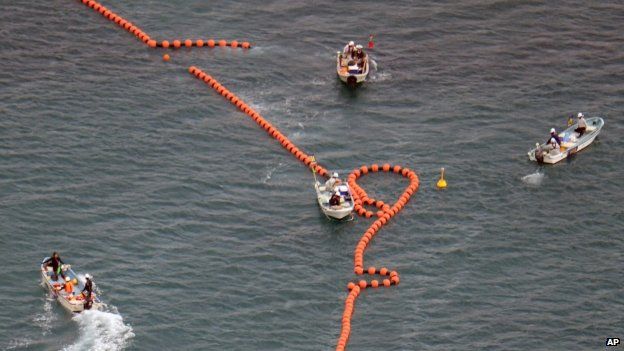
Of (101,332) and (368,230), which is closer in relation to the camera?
(101,332)

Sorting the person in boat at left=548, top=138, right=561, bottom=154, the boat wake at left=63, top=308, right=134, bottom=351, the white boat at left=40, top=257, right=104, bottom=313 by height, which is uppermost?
the person in boat at left=548, top=138, right=561, bottom=154

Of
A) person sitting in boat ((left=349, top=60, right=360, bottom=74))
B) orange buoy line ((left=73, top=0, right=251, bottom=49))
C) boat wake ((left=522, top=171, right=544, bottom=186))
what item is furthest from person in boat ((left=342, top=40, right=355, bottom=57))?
boat wake ((left=522, top=171, right=544, bottom=186))

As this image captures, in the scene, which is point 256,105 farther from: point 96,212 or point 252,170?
point 96,212

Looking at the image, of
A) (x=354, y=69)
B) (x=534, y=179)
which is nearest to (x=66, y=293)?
(x=354, y=69)

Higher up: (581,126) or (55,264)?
(581,126)

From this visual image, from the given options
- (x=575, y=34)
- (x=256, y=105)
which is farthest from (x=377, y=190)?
(x=575, y=34)

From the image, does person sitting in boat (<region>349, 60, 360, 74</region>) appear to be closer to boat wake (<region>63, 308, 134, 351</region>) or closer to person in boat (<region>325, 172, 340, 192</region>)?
person in boat (<region>325, 172, 340, 192</region>)

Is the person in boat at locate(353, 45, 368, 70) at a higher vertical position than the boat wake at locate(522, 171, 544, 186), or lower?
higher

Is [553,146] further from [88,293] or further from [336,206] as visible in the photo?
[88,293]
